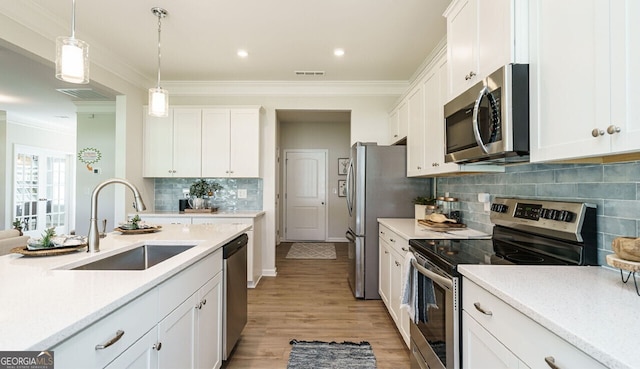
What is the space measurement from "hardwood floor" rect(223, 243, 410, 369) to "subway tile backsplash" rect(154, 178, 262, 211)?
1.06 m

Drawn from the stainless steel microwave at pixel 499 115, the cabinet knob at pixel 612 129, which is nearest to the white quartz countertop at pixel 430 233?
the stainless steel microwave at pixel 499 115

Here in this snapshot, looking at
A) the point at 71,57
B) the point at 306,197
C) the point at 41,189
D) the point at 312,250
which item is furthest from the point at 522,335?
the point at 41,189

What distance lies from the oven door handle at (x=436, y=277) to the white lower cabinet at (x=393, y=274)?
1.43 ft

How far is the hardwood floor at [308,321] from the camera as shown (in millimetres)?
2180

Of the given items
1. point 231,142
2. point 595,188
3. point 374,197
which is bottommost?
point 374,197

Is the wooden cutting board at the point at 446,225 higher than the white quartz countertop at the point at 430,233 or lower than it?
higher

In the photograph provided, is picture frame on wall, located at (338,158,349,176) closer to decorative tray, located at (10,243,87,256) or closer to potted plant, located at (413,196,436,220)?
potted plant, located at (413,196,436,220)

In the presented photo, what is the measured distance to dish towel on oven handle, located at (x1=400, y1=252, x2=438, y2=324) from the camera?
164cm

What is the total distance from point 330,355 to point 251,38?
2835mm

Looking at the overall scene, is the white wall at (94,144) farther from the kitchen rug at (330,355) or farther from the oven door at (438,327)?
the oven door at (438,327)

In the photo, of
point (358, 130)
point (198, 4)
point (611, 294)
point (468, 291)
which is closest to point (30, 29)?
point (198, 4)

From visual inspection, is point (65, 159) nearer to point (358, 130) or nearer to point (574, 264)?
point (358, 130)

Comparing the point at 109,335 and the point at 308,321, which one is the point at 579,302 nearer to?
the point at 109,335

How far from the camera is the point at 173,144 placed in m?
3.89
